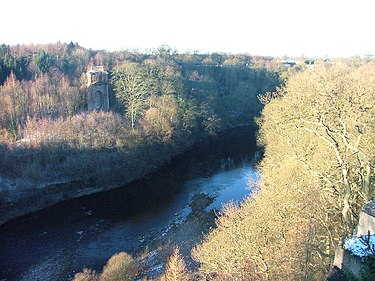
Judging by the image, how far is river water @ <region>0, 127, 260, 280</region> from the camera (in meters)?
20.1

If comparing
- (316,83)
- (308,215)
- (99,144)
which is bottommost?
(99,144)

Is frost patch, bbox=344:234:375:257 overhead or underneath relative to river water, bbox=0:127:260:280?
overhead

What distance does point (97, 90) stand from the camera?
43500mm

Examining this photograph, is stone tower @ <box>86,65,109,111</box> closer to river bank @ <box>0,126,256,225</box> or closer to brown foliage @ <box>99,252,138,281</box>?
river bank @ <box>0,126,256,225</box>

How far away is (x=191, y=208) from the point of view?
88.1 feet

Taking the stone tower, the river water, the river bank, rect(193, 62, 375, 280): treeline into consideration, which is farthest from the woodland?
the river water

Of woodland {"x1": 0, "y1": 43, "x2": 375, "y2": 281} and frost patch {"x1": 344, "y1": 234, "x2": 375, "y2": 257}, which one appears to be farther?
woodland {"x1": 0, "y1": 43, "x2": 375, "y2": 281}

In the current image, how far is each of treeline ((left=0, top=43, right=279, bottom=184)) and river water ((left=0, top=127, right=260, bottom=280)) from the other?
3429 millimetres

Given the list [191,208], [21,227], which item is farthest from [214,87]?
[21,227]

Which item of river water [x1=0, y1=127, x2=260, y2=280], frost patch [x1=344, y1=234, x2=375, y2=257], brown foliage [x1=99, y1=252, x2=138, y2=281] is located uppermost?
frost patch [x1=344, y1=234, x2=375, y2=257]

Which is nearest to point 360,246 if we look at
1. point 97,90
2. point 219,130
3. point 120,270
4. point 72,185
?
point 120,270

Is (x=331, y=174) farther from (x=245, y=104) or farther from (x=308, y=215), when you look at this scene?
(x=245, y=104)

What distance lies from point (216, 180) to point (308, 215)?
790 inches

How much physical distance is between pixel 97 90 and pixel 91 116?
25.6ft
